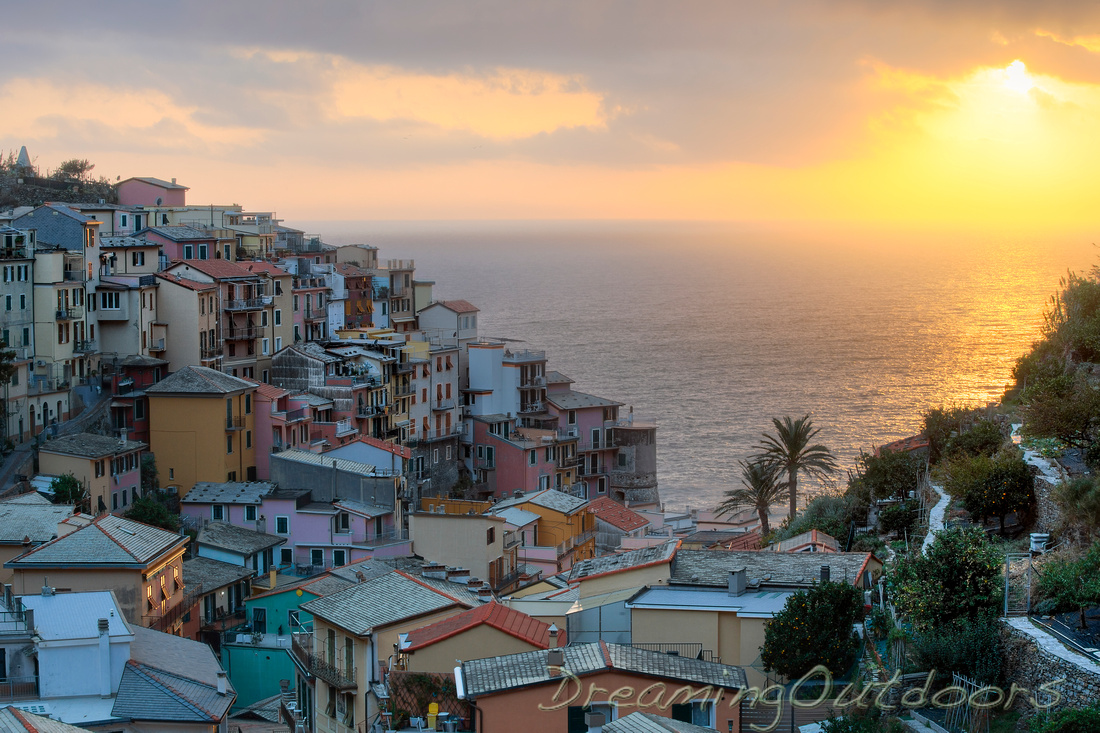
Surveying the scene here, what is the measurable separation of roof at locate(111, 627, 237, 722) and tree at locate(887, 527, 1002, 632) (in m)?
13.9

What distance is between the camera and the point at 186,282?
5644 centimetres

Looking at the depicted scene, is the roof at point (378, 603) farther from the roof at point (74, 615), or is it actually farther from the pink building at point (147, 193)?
the pink building at point (147, 193)

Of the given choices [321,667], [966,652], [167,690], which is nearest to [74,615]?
[167,690]

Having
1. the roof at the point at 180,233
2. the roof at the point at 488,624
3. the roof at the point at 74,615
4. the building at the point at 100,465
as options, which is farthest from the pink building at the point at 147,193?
the roof at the point at 488,624

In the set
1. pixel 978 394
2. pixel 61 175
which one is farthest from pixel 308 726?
pixel 978 394

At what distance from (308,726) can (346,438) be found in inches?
1249

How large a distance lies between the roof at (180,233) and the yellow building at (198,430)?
13.2m

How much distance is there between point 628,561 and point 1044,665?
962cm

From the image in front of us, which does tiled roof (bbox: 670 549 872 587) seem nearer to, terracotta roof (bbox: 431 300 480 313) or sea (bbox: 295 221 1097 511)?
sea (bbox: 295 221 1097 511)

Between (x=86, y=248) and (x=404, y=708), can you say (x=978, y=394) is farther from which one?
(x=404, y=708)

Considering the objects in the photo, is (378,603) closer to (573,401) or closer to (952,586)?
(952,586)

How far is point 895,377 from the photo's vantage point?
128375 mm

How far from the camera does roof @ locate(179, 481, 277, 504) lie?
47.8 metres

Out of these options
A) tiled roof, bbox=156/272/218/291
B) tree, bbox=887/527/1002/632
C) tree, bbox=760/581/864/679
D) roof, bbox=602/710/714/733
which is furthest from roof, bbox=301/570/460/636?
tiled roof, bbox=156/272/218/291
